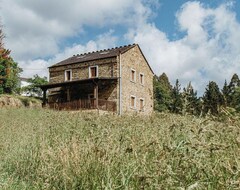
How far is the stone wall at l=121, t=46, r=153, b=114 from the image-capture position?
28250 millimetres

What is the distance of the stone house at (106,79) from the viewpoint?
27250 millimetres

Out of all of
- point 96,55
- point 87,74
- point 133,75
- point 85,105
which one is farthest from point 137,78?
point 85,105

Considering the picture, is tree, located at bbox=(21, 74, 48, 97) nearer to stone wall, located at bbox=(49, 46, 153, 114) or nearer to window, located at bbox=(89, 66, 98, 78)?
stone wall, located at bbox=(49, 46, 153, 114)

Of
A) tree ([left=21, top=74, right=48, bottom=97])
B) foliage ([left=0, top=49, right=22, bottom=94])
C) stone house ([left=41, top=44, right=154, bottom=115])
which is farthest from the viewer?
tree ([left=21, top=74, right=48, bottom=97])

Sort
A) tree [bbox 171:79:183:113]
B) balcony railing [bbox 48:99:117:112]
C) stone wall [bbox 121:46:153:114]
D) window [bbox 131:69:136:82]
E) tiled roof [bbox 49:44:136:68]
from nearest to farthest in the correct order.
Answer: tree [bbox 171:79:183:113]
balcony railing [bbox 48:99:117:112]
stone wall [bbox 121:46:153:114]
tiled roof [bbox 49:44:136:68]
window [bbox 131:69:136:82]

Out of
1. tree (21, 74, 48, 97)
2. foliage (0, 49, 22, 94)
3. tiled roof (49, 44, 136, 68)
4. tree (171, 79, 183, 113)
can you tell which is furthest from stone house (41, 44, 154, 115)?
tree (171, 79, 183, 113)

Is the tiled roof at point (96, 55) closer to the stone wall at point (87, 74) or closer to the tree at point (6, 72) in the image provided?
the stone wall at point (87, 74)

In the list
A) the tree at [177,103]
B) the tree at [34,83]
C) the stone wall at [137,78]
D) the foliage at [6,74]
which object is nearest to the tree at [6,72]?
the foliage at [6,74]

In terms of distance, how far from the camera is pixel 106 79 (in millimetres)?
27281

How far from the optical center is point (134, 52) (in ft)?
99.5

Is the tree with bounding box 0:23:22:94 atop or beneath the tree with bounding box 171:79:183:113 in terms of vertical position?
atop

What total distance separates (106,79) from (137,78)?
4.62 m

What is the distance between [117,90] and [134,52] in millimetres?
4862

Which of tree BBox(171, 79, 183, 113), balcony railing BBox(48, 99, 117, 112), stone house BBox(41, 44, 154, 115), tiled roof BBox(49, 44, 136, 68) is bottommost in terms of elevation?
tree BBox(171, 79, 183, 113)
